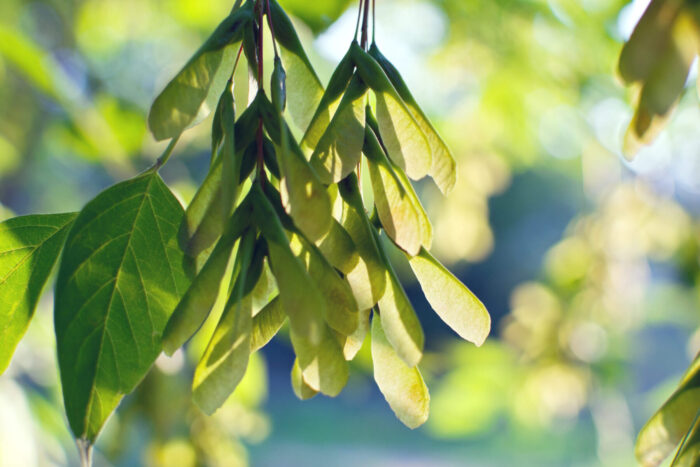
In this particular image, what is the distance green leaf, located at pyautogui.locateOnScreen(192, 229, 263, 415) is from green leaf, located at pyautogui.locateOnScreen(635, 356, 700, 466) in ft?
0.86

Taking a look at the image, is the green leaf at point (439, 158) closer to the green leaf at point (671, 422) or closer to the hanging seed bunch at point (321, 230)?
the hanging seed bunch at point (321, 230)

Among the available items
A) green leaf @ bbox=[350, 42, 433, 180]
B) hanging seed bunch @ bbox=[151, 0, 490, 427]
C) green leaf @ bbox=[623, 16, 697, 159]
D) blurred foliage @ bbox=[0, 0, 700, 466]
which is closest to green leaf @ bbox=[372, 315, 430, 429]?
hanging seed bunch @ bbox=[151, 0, 490, 427]

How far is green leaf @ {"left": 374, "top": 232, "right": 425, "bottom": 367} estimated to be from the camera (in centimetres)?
35

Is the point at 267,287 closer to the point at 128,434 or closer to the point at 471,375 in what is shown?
the point at 128,434

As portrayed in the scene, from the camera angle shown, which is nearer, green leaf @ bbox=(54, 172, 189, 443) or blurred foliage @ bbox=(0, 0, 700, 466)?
green leaf @ bbox=(54, 172, 189, 443)

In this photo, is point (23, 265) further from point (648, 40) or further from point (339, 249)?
point (648, 40)

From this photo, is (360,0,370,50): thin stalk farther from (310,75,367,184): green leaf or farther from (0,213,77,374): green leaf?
(0,213,77,374): green leaf

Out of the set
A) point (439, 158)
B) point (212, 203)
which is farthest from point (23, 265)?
point (439, 158)

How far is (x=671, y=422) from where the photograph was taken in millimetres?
401

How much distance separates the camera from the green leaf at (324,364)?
0.34m

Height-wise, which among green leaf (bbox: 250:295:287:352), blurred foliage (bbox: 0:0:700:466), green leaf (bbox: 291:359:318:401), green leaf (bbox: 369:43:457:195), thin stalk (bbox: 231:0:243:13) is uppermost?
thin stalk (bbox: 231:0:243:13)

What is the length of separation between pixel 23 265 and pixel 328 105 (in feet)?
0.85

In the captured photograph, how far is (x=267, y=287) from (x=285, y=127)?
0.10 meters

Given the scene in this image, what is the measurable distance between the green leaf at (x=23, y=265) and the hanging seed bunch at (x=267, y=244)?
77 mm
